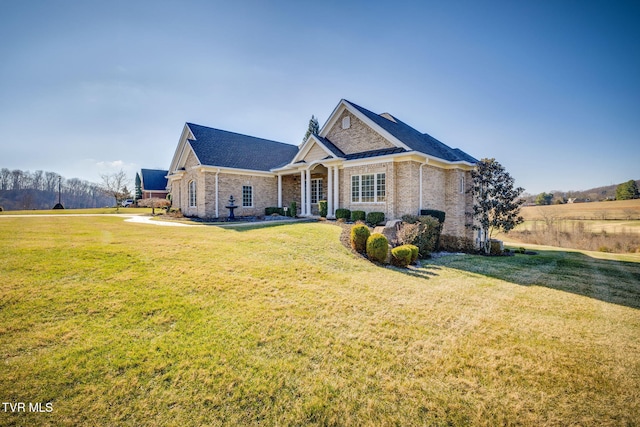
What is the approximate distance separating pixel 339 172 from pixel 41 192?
253 feet

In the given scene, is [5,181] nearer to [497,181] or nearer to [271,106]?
[271,106]

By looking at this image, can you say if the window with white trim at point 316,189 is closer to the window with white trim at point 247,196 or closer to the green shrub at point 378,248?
the window with white trim at point 247,196

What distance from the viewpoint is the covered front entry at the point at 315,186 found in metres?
17.1

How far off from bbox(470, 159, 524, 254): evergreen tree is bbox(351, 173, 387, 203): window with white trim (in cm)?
599

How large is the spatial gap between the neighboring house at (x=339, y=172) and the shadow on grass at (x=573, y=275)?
5.32 metres

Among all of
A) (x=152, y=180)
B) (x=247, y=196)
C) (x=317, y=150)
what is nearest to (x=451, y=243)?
(x=317, y=150)

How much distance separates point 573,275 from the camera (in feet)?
30.2

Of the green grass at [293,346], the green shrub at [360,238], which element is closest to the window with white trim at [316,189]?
the green shrub at [360,238]

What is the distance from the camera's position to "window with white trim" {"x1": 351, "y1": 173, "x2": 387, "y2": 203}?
15432 millimetres

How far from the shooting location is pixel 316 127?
136ft

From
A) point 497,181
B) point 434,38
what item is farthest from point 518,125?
point 434,38

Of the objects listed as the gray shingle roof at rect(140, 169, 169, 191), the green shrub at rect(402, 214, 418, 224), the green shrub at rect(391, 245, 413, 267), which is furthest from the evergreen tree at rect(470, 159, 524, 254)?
the gray shingle roof at rect(140, 169, 169, 191)

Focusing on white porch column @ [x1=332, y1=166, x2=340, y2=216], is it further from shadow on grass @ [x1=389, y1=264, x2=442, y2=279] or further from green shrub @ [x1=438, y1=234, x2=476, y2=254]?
shadow on grass @ [x1=389, y1=264, x2=442, y2=279]

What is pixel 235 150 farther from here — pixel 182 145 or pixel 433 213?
pixel 433 213
